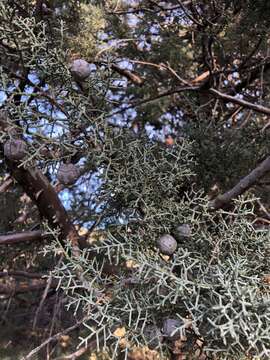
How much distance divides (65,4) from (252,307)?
1.83 m

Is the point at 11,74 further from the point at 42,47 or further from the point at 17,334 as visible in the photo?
the point at 17,334

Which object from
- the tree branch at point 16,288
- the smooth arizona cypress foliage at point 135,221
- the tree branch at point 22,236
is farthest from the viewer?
the tree branch at point 16,288

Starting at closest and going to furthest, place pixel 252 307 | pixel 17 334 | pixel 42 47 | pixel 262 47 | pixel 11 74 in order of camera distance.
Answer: pixel 252 307, pixel 42 47, pixel 11 74, pixel 262 47, pixel 17 334

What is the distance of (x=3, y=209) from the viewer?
266 cm

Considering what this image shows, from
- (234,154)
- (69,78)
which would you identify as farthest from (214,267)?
(234,154)

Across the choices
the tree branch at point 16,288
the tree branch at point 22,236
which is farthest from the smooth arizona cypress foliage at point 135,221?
the tree branch at point 16,288

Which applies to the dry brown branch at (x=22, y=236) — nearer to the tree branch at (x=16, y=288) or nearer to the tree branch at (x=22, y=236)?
the tree branch at (x=22, y=236)

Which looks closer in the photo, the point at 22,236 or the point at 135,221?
the point at 135,221

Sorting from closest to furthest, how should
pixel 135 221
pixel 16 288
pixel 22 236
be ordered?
pixel 135 221
pixel 22 236
pixel 16 288

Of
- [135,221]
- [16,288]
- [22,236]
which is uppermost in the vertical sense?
[135,221]

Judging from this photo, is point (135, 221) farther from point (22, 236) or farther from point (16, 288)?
point (16, 288)

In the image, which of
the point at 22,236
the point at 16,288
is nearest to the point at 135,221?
the point at 22,236

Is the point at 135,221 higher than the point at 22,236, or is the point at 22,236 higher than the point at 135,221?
the point at 135,221

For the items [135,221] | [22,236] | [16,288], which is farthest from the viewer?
[16,288]
